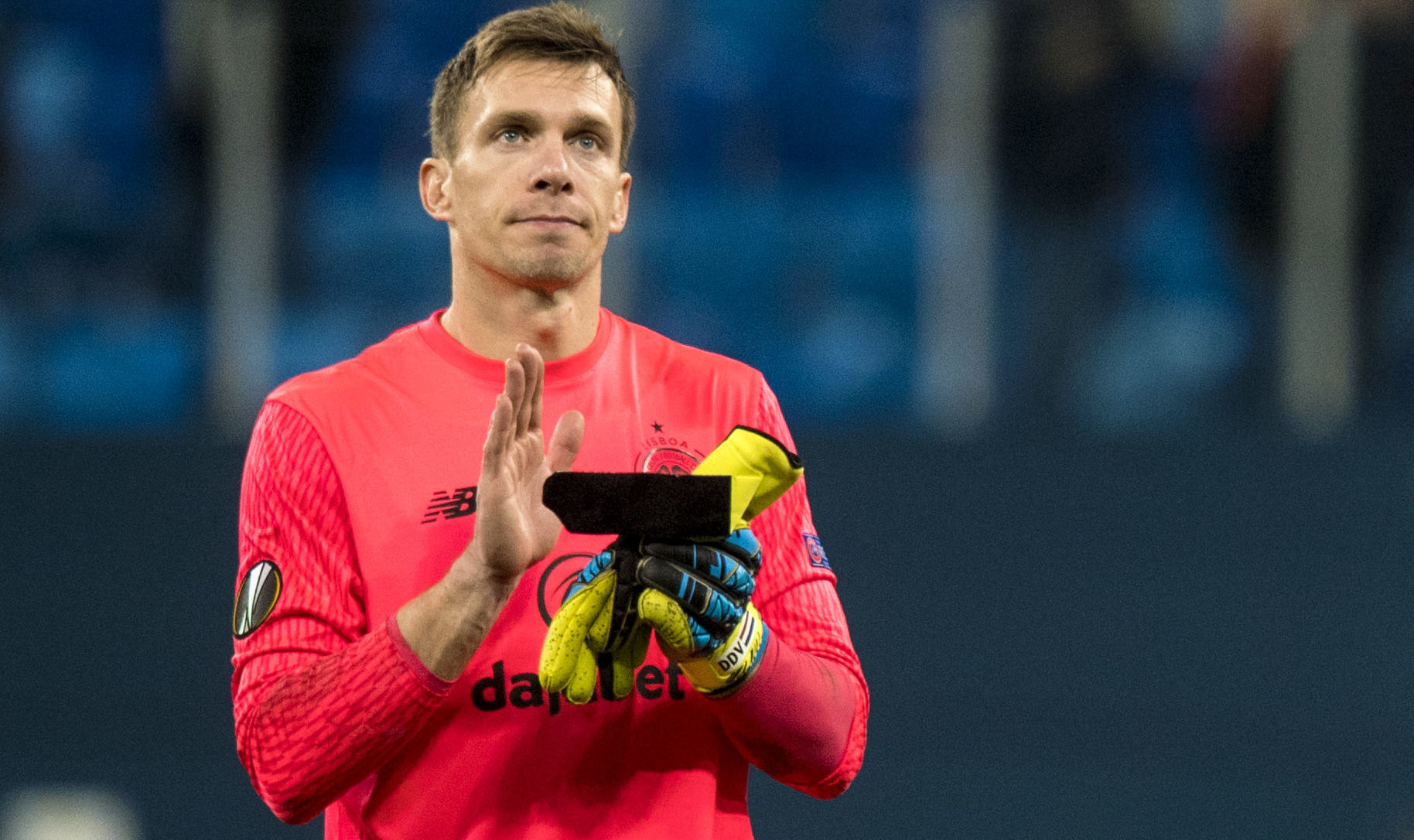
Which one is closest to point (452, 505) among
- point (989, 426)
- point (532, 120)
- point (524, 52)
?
point (532, 120)

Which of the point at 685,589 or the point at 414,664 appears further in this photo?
→ the point at 414,664

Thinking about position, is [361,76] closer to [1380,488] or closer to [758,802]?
[758,802]

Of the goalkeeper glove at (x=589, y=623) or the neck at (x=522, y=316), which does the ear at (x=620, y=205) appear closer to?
the neck at (x=522, y=316)

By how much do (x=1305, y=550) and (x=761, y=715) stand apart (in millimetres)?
3097

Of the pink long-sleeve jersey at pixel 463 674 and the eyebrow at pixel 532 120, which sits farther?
the eyebrow at pixel 532 120

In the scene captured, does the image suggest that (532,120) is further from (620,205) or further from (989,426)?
(989,426)

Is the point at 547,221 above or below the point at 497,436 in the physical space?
above

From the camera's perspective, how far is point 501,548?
2170 millimetres

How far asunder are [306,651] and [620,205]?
2.90 feet

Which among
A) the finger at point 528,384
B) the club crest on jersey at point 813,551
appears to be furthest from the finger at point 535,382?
the club crest on jersey at point 813,551

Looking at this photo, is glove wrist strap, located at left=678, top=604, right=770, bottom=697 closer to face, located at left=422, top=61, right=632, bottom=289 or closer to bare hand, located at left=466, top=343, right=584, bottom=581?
bare hand, located at left=466, top=343, right=584, bottom=581

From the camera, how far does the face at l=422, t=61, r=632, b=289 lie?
2.47 meters

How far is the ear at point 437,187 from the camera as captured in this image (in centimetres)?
263

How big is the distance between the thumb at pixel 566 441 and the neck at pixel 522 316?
1.00ft
